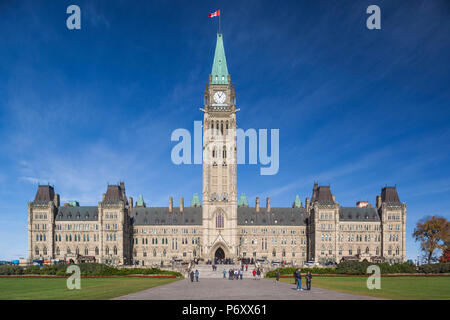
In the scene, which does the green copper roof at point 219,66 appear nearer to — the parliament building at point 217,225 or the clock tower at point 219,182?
the parliament building at point 217,225

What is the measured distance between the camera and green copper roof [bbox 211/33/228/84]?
127 m

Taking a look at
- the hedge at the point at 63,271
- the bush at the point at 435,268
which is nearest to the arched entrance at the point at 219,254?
the hedge at the point at 63,271

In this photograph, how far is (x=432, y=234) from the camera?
100 metres

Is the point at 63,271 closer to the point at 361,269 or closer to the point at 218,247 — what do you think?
the point at 361,269

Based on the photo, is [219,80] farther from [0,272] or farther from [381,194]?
[0,272]

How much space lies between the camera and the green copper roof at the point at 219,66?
127438 millimetres

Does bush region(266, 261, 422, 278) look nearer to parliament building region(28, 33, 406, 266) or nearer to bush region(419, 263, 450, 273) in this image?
bush region(419, 263, 450, 273)

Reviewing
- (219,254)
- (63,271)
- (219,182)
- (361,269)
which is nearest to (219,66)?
(219,182)

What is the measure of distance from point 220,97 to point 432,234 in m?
63.4

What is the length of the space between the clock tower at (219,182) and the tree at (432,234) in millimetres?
45144
